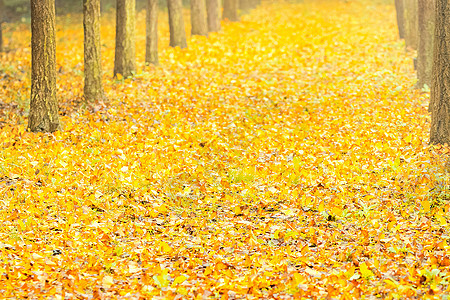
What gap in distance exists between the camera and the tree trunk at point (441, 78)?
8.22 meters

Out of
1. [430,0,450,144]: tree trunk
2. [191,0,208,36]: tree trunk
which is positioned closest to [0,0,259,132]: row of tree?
[191,0,208,36]: tree trunk

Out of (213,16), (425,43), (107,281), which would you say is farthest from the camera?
(213,16)

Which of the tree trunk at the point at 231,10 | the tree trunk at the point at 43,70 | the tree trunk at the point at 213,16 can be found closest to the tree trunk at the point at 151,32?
the tree trunk at the point at 43,70

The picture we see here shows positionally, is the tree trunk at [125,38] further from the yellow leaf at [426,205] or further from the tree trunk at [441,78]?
the yellow leaf at [426,205]

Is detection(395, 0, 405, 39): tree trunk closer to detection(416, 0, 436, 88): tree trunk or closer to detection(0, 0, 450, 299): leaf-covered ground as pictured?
detection(0, 0, 450, 299): leaf-covered ground

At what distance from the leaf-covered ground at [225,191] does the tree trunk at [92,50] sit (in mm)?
476

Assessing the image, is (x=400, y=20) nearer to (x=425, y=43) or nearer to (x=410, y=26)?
(x=410, y=26)

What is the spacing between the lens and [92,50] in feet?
38.5

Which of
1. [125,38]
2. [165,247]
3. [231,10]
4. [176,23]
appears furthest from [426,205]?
[231,10]

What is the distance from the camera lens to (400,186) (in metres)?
7.62

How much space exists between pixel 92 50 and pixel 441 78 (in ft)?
25.6

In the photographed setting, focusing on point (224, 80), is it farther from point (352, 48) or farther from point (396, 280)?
point (396, 280)

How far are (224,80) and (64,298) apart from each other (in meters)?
10.5

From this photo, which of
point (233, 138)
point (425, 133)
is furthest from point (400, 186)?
point (233, 138)
